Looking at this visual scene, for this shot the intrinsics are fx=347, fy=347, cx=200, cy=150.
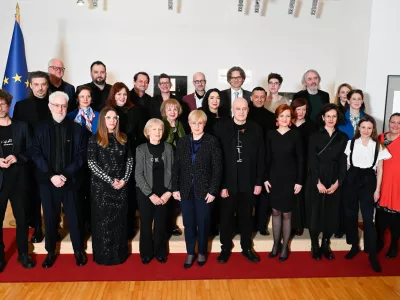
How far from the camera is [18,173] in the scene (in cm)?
327

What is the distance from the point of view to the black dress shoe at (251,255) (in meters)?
3.58

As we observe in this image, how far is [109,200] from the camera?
337 cm

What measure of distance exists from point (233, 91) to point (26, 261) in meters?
2.90

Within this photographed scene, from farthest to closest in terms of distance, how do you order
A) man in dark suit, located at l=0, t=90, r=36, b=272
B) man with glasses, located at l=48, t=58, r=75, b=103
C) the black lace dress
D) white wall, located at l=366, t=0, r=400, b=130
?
white wall, located at l=366, t=0, r=400, b=130, man with glasses, located at l=48, t=58, r=75, b=103, the black lace dress, man in dark suit, located at l=0, t=90, r=36, b=272

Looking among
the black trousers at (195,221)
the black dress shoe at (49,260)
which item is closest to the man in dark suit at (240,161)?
the black trousers at (195,221)

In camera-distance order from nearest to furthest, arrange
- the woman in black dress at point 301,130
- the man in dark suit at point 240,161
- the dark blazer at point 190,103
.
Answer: the man in dark suit at point 240,161, the woman in black dress at point 301,130, the dark blazer at point 190,103

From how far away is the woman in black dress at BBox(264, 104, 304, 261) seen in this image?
3.36 m

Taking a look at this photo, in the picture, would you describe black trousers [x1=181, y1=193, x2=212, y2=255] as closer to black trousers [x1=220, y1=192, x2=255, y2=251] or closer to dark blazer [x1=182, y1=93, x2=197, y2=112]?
black trousers [x1=220, y1=192, x2=255, y2=251]

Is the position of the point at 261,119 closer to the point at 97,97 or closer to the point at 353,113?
the point at 353,113

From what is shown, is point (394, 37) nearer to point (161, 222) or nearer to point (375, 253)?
point (375, 253)

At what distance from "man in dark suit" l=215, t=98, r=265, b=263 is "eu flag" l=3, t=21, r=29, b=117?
3184mm

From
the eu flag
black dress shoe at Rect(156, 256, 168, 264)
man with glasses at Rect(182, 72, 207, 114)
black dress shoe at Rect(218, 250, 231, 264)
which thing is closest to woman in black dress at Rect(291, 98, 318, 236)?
black dress shoe at Rect(218, 250, 231, 264)

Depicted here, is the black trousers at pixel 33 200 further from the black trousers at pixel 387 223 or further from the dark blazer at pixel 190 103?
the black trousers at pixel 387 223

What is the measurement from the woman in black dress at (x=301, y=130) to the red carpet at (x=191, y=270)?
16.0 inches
